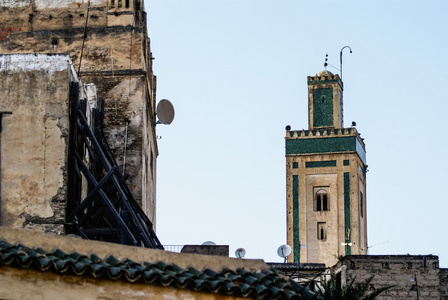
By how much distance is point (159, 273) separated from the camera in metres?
9.55

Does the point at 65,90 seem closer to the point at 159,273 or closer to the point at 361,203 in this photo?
the point at 159,273

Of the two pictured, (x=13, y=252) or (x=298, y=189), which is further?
(x=298, y=189)

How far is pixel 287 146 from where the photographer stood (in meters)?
63.5

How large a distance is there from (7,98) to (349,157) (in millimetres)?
48275

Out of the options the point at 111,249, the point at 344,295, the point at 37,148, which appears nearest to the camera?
the point at 111,249

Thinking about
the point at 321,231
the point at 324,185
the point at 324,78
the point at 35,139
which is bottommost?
the point at 35,139

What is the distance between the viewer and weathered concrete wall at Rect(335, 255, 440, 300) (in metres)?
23.2

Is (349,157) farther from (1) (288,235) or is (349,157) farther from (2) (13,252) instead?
(2) (13,252)

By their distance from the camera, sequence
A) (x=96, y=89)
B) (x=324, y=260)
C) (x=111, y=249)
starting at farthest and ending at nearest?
1. (x=324, y=260)
2. (x=96, y=89)
3. (x=111, y=249)

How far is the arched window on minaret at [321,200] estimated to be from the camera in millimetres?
62938

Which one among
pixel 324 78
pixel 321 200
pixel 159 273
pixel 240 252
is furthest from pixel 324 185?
pixel 159 273

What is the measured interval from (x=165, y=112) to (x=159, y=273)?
13118mm

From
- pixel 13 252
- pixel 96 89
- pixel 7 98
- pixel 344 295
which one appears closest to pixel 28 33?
pixel 96 89

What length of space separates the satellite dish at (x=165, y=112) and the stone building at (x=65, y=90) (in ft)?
0.98
